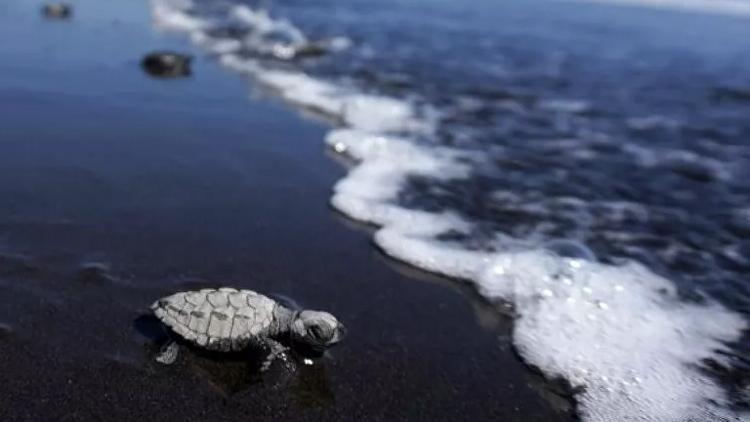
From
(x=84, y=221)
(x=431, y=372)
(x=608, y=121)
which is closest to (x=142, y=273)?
(x=84, y=221)

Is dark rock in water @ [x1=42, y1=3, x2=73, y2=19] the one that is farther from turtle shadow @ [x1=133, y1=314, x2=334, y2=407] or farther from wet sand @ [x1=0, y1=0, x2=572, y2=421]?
turtle shadow @ [x1=133, y1=314, x2=334, y2=407]

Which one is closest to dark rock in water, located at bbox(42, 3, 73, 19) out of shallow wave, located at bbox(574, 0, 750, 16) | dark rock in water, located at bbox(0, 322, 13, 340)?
dark rock in water, located at bbox(0, 322, 13, 340)

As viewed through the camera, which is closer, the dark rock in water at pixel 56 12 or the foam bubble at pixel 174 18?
the dark rock in water at pixel 56 12

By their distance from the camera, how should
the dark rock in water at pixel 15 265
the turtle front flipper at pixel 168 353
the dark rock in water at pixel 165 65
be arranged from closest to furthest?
the turtle front flipper at pixel 168 353 → the dark rock in water at pixel 15 265 → the dark rock in water at pixel 165 65

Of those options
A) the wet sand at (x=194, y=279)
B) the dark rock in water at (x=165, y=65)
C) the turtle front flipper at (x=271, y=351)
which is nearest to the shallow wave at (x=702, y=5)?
the dark rock in water at (x=165, y=65)

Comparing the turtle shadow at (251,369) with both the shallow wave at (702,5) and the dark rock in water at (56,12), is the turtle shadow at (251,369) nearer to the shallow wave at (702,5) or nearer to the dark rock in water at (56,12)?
the dark rock in water at (56,12)

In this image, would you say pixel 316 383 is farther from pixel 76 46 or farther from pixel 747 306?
pixel 76 46

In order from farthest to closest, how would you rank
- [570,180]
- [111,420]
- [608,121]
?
[608,121] < [570,180] < [111,420]
